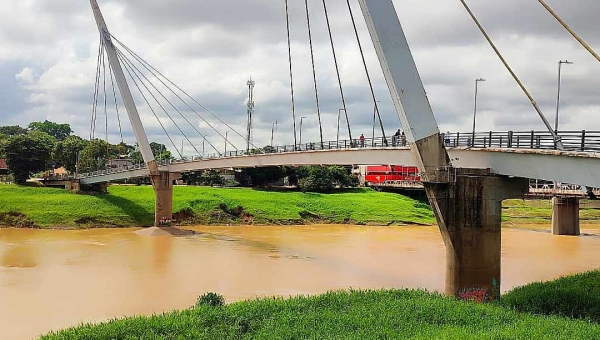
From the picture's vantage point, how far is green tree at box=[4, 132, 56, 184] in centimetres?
6178

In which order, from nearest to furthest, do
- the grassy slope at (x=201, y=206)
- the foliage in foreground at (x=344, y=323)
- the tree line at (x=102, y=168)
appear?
1. the foliage in foreground at (x=344, y=323)
2. the grassy slope at (x=201, y=206)
3. the tree line at (x=102, y=168)

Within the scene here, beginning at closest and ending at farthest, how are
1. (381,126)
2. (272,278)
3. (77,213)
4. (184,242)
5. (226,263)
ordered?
(381,126)
(272,278)
(226,263)
(184,242)
(77,213)

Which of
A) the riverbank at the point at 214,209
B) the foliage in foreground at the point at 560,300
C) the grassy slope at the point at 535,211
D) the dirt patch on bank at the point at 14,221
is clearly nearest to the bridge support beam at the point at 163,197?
the riverbank at the point at 214,209

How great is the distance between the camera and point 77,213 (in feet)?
178

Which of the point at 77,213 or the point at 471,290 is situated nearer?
the point at 471,290

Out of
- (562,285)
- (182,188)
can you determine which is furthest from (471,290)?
(182,188)

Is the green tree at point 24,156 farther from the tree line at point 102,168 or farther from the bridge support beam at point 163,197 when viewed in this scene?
the bridge support beam at point 163,197

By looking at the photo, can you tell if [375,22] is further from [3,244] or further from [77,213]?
[77,213]

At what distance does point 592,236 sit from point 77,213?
46.5m

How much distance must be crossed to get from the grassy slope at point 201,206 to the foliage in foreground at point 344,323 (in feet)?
129

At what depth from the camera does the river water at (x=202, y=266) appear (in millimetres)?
22728

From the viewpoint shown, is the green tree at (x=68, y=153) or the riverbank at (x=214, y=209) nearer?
the riverbank at (x=214, y=209)

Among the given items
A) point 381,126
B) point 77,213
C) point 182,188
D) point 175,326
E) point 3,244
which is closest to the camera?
point 175,326

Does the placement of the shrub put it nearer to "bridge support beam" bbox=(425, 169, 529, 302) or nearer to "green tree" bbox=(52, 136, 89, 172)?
"bridge support beam" bbox=(425, 169, 529, 302)
